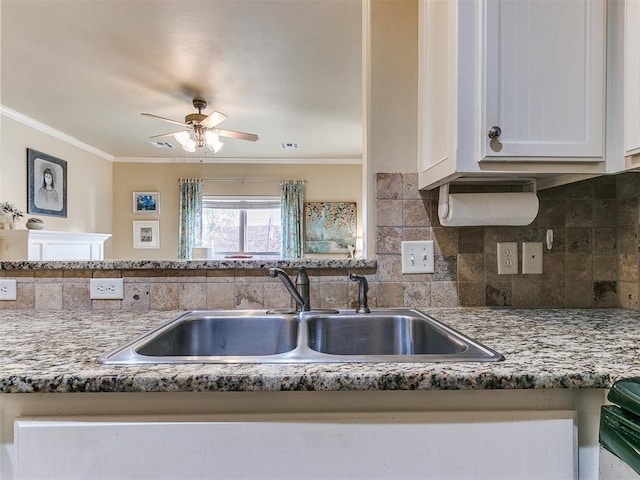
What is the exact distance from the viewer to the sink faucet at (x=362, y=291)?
1.15 m

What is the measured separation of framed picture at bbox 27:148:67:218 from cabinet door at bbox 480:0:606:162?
4568 millimetres

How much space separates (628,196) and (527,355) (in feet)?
2.96

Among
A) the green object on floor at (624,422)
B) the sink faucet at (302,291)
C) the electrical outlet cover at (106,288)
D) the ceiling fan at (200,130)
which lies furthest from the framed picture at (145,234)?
the green object on floor at (624,422)

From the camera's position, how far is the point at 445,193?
114 cm

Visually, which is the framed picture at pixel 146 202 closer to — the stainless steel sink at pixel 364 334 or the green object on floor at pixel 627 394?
the stainless steel sink at pixel 364 334

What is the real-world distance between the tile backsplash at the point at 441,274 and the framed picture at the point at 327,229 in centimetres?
441

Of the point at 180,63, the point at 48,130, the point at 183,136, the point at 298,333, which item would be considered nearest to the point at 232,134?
the point at 183,136

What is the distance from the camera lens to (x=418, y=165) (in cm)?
126

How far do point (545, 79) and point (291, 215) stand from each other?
4840mm

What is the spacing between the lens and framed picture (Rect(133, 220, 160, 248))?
564 cm

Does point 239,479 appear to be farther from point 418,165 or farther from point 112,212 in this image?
point 112,212

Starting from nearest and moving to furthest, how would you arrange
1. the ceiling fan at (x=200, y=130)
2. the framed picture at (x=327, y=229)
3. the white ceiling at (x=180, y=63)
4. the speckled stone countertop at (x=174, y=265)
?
the speckled stone countertop at (x=174, y=265) < the white ceiling at (x=180, y=63) < the ceiling fan at (x=200, y=130) < the framed picture at (x=327, y=229)

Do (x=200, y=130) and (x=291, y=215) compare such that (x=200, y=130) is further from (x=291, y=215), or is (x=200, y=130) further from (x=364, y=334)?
(x=364, y=334)

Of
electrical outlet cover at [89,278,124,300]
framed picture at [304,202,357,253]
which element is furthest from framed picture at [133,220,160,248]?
electrical outlet cover at [89,278,124,300]
